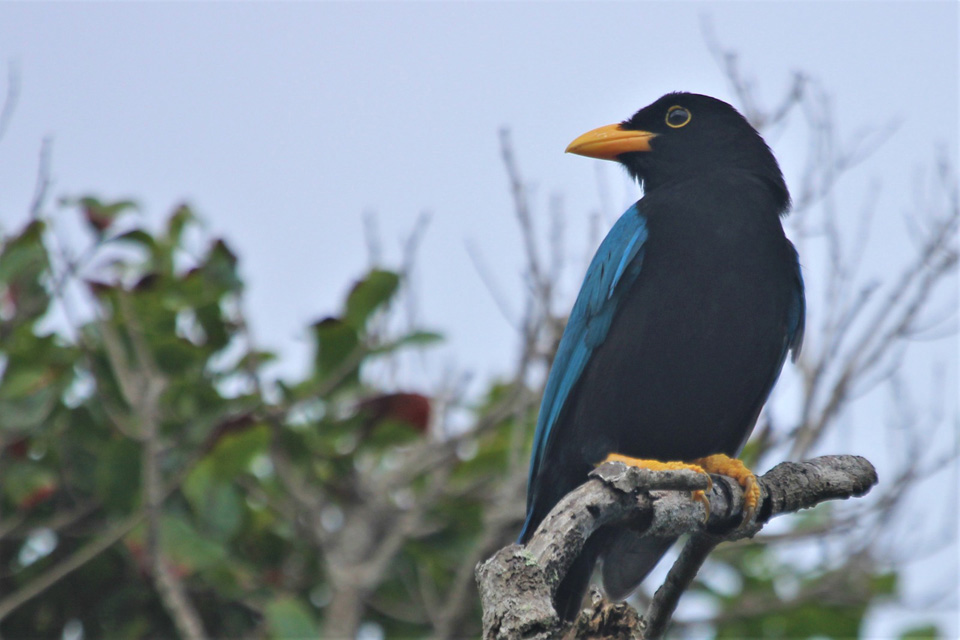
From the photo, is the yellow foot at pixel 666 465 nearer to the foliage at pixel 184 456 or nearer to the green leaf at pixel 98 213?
the foliage at pixel 184 456

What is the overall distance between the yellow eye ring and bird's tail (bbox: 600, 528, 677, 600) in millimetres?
1758

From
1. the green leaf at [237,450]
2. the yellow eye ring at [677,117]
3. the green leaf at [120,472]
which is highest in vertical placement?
the yellow eye ring at [677,117]

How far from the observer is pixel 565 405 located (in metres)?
3.78

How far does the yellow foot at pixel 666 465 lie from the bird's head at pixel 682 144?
1.21 m

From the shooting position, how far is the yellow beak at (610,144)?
172 inches

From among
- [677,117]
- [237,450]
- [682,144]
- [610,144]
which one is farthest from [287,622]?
[677,117]

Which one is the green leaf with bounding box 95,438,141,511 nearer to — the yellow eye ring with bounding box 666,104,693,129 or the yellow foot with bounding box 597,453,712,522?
the yellow foot with bounding box 597,453,712,522

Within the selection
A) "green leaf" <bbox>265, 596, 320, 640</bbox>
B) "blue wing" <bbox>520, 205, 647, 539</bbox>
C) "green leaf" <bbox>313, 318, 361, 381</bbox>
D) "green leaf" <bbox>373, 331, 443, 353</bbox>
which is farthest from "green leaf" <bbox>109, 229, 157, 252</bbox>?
"blue wing" <bbox>520, 205, 647, 539</bbox>

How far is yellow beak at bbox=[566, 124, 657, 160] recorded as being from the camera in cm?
438

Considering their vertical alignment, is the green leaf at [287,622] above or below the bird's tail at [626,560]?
below

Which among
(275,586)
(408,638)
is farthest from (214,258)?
(408,638)

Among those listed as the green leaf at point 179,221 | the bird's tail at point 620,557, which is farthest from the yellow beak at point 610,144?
the green leaf at point 179,221

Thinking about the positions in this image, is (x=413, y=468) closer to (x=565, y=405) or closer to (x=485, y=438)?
(x=485, y=438)

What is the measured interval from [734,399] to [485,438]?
7.41ft
